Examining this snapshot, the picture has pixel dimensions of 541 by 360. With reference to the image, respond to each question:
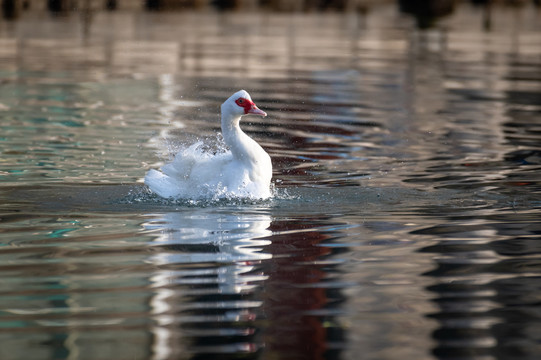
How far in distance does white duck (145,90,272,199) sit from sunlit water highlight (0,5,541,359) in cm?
13

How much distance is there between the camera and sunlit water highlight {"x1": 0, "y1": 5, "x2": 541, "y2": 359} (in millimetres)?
6191

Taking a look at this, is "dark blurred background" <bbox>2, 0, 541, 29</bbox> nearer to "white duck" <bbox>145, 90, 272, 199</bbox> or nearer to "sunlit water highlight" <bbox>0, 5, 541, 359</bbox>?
"sunlit water highlight" <bbox>0, 5, 541, 359</bbox>

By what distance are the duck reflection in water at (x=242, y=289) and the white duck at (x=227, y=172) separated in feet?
2.30

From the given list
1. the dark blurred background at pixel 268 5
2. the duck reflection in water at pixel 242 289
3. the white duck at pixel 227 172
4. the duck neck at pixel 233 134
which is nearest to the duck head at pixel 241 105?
the white duck at pixel 227 172

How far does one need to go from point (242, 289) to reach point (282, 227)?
213 cm

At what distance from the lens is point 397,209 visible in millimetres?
9977

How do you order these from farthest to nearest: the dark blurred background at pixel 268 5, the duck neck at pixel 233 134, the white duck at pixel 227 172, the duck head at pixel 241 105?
the dark blurred background at pixel 268 5, the duck head at pixel 241 105, the duck neck at pixel 233 134, the white duck at pixel 227 172

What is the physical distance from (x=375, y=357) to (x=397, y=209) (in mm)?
4295

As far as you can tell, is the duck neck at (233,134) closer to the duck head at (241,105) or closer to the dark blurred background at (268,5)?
the duck head at (241,105)

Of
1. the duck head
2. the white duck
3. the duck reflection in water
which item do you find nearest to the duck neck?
the white duck

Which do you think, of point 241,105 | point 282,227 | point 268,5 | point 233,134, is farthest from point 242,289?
point 268,5

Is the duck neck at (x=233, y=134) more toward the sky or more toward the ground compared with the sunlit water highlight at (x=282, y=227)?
more toward the sky

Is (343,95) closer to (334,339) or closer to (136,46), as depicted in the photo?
(136,46)

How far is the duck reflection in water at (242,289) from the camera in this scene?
19.6ft
